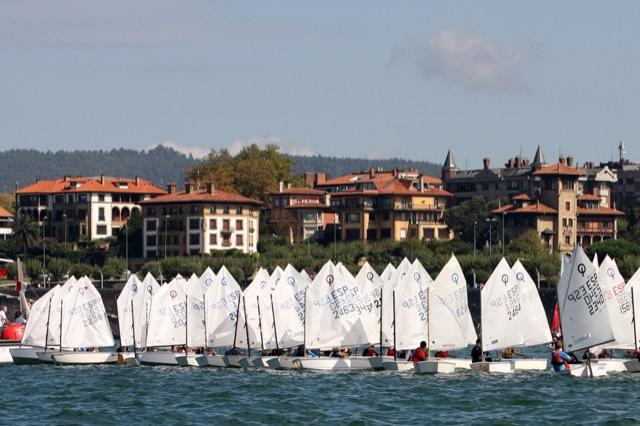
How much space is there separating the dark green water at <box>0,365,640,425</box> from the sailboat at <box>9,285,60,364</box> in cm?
1001

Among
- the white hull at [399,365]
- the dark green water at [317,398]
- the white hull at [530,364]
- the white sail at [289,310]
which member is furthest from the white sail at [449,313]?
the white sail at [289,310]

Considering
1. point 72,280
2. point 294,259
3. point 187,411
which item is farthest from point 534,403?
point 294,259

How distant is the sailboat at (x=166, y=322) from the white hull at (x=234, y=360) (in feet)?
13.0

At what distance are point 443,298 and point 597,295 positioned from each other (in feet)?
26.9

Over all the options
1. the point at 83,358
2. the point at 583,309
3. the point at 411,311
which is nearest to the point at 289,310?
the point at 411,311

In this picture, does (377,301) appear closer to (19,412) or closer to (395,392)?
(395,392)

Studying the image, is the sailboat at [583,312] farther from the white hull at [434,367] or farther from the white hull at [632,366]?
the white hull at [434,367]

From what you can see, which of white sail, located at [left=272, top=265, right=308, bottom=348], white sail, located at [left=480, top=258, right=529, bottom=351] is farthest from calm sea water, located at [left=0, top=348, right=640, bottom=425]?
white sail, located at [left=272, top=265, right=308, bottom=348]

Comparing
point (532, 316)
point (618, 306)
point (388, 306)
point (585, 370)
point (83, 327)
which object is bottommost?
point (585, 370)

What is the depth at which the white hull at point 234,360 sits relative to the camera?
8406 centimetres

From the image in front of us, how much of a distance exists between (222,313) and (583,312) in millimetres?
21531

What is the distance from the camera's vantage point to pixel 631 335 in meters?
78.6

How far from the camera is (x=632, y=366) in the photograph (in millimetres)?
74812

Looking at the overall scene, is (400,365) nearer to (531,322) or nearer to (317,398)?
(531,322)
